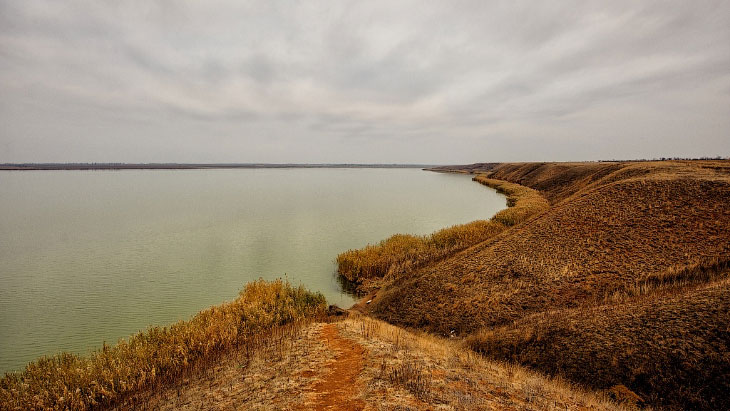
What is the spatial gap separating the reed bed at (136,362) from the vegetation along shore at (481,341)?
0.19 ft

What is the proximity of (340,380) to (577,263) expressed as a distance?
13816 millimetres

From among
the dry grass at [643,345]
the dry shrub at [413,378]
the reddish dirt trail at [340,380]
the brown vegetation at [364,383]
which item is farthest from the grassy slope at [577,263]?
the reddish dirt trail at [340,380]

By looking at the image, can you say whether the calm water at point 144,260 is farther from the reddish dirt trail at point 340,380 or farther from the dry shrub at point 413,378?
the dry shrub at point 413,378

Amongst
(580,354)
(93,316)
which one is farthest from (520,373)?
(93,316)

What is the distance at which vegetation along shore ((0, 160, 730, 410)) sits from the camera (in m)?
7.47

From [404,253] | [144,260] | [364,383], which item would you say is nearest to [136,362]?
[364,383]

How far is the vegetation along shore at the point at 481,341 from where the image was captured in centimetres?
747

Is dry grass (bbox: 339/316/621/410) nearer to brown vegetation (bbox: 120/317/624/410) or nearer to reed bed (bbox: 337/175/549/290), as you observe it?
brown vegetation (bbox: 120/317/624/410)

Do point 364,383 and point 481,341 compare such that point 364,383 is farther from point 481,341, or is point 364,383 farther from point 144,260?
point 144,260

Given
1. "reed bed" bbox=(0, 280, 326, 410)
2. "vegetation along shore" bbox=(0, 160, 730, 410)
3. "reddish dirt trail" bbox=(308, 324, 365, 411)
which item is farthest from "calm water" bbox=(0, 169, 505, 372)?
"reddish dirt trail" bbox=(308, 324, 365, 411)

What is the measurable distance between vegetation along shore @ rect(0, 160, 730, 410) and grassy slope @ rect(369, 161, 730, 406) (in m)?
0.08

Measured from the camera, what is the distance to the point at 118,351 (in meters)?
9.77

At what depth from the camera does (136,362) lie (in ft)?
30.3

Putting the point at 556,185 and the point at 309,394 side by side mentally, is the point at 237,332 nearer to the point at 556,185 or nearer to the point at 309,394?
the point at 309,394
